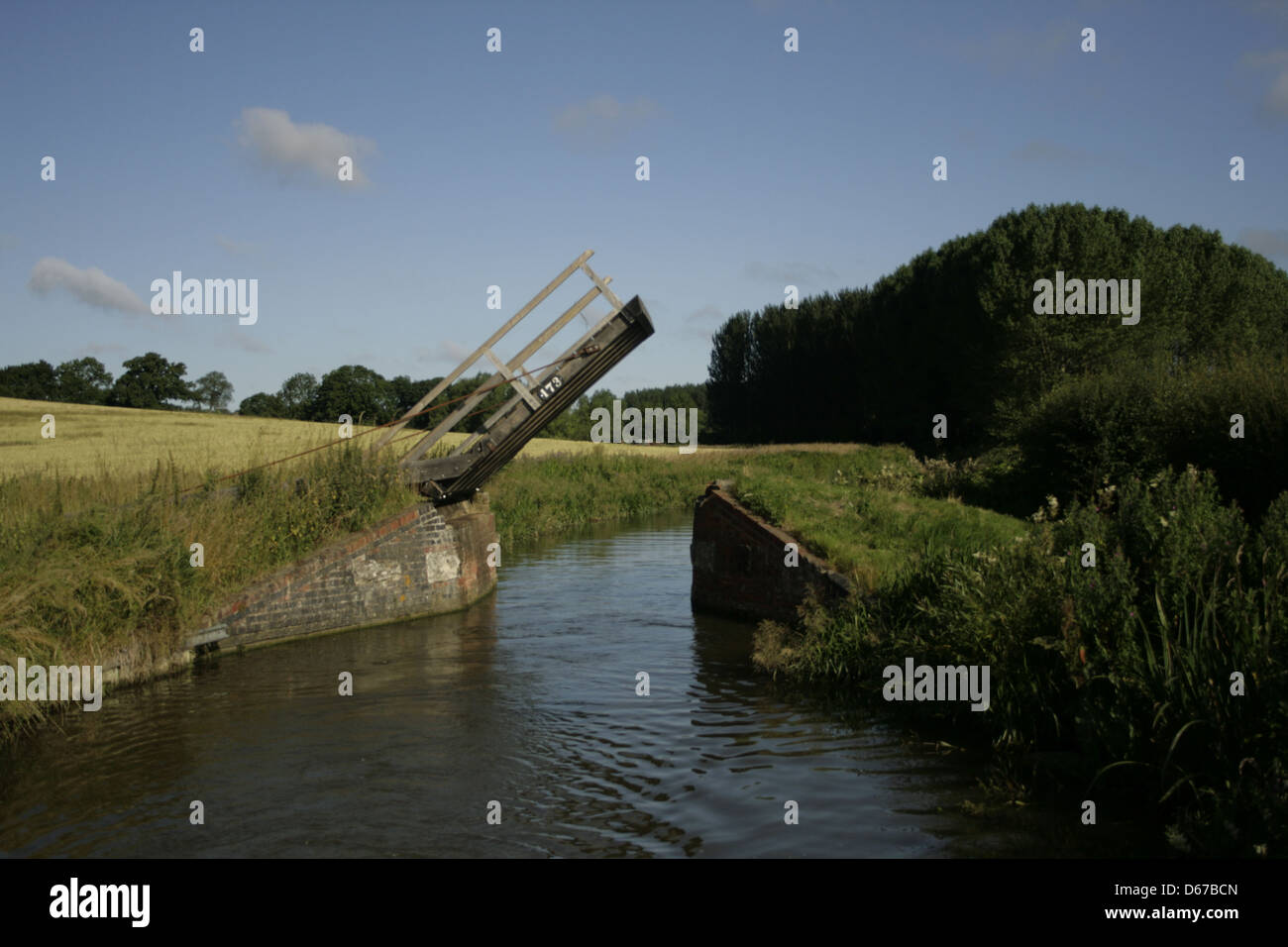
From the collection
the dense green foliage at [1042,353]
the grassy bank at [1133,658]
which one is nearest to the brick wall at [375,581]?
the grassy bank at [1133,658]

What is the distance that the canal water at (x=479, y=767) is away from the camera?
6.10m

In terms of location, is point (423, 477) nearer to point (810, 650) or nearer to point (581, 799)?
point (810, 650)

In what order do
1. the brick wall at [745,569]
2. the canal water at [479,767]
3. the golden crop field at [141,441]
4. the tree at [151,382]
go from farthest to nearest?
the tree at [151,382], the golden crop field at [141,441], the brick wall at [745,569], the canal water at [479,767]

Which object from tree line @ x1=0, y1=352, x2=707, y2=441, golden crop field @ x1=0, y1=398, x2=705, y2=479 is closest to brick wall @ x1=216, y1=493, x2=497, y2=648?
golden crop field @ x1=0, y1=398, x2=705, y2=479

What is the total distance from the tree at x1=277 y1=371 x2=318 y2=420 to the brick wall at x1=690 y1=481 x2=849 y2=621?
210 feet

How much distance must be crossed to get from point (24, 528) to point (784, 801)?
8.30 m

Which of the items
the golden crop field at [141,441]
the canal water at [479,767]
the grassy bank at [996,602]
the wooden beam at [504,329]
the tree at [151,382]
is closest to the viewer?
the grassy bank at [996,602]

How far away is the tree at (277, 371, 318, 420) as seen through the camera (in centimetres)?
7513

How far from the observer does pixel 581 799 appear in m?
6.91

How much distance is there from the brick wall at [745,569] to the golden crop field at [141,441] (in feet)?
18.3

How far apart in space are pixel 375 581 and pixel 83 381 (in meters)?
64.0

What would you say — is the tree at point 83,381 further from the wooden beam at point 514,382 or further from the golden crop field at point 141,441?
the wooden beam at point 514,382

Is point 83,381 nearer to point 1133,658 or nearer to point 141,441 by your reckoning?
point 141,441
